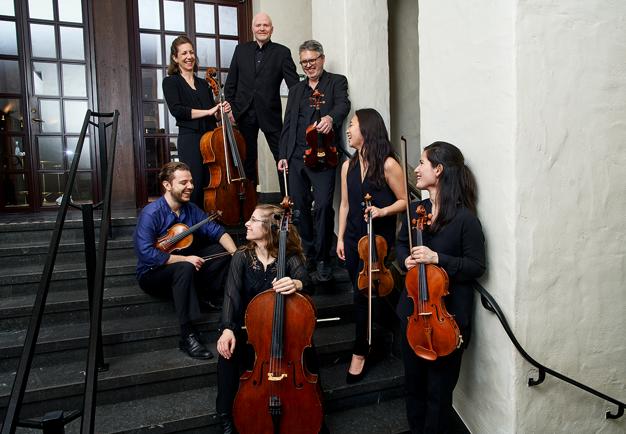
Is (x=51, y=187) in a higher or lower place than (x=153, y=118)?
lower

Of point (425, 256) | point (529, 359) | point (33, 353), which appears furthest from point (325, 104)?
point (33, 353)

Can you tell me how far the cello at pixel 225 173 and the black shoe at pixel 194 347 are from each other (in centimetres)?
85

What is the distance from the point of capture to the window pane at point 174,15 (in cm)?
500

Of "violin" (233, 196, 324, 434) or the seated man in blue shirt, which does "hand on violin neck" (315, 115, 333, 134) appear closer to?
the seated man in blue shirt

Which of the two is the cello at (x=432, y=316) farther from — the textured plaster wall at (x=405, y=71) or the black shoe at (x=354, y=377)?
the textured plaster wall at (x=405, y=71)

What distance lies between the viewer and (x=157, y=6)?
498 cm

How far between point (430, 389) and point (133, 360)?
1465 millimetres

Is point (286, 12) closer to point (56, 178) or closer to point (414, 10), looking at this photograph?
point (414, 10)

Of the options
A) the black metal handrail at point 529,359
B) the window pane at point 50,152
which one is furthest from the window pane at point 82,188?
the black metal handrail at point 529,359

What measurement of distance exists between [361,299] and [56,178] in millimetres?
3842

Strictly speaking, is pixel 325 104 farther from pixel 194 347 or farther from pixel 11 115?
pixel 11 115

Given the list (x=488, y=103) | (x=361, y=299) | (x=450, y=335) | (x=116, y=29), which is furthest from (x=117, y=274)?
(x=116, y=29)

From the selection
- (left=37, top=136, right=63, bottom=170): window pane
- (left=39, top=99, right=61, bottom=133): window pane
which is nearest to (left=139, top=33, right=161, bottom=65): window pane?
(left=39, top=99, right=61, bottom=133): window pane

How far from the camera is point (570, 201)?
183 centimetres
